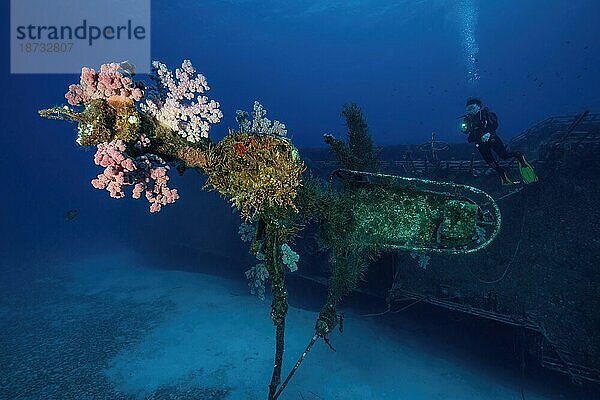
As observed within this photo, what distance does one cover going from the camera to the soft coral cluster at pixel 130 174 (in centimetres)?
400

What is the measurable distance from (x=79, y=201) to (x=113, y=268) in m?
108

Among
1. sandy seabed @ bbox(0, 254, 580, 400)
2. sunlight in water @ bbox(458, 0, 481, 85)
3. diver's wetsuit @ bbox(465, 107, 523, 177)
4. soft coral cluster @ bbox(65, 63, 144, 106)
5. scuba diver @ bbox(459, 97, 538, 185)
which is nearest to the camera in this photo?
soft coral cluster @ bbox(65, 63, 144, 106)

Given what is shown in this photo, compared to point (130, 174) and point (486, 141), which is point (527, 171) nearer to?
point (486, 141)

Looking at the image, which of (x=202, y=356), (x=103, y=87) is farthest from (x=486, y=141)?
(x=202, y=356)

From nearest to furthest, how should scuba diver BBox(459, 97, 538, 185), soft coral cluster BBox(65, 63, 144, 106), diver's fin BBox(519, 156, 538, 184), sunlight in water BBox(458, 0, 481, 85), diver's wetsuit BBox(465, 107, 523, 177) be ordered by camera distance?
soft coral cluster BBox(65, 63, 144, 106)
diver's fin BBox(519, 156, 538, 184)
scuba diver BBox(459, 97, 538, 185)
diver's wetsuit BBox(465, 107, 523, 177)
sunlight in water BBox(458, 0, 481, 85)

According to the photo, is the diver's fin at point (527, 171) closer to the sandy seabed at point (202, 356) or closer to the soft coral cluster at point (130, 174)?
the sandy seabed at point (202, 356)

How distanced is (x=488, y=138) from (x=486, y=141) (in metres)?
0.10

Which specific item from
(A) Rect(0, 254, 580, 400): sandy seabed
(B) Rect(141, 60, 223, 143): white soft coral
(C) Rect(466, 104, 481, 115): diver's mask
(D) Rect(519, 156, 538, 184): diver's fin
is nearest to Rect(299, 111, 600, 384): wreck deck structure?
(D) Rect(519, 156, 538, 184): diver's fin

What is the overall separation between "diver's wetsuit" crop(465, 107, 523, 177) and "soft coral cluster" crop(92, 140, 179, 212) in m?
8.25

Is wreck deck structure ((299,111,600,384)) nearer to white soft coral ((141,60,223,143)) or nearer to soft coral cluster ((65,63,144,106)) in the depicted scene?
white soft coral ((141,60,223,143))

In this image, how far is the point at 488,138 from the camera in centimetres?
862

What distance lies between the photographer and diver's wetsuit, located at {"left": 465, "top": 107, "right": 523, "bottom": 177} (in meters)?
8.53

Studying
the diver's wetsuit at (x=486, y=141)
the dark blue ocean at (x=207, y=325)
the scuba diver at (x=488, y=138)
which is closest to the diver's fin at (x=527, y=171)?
the scuba diver at (x=488, y=138)

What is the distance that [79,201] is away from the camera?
11512 cm
